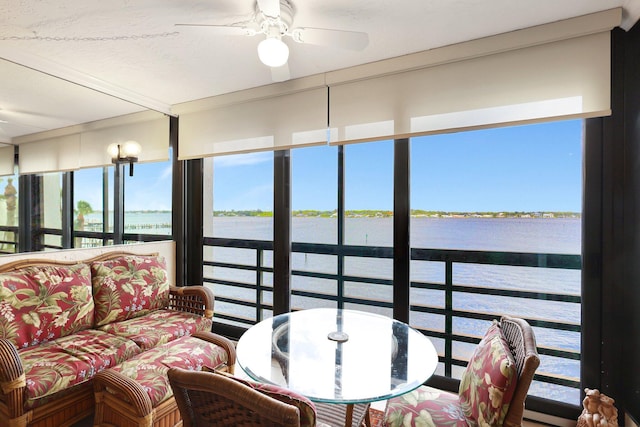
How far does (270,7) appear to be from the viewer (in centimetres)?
137

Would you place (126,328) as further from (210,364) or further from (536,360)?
(536,360)

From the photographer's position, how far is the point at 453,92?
2131 mm

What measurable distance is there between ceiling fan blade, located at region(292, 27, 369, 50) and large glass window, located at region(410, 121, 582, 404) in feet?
3.29

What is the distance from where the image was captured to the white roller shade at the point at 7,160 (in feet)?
7.05

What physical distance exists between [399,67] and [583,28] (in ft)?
3.48

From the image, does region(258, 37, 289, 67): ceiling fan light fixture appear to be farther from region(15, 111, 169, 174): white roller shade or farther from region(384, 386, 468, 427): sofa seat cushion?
region(15, 111, 169, 174): white roller shade

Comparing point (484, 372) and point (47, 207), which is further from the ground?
point (47, 207)

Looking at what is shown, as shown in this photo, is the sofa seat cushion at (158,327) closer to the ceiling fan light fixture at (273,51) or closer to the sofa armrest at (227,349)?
the sofa armrest at (227,349)

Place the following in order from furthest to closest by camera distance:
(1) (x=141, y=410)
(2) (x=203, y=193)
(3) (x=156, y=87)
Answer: (2) (x=203, y=193) < (3) (x=156, y=87) < (1) (x=141, y=410)

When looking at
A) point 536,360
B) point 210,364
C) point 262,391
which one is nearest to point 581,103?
point 536,360

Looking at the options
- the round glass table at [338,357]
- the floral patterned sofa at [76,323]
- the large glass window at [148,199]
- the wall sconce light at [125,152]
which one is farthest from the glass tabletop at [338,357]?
the wall sconce light at [125,152]

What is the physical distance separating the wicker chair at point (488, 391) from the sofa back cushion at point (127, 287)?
6.95 ft

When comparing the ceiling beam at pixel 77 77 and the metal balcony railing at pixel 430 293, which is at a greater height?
the ceiling beam at pixel 77 77

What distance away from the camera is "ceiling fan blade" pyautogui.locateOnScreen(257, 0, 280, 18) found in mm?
1339
